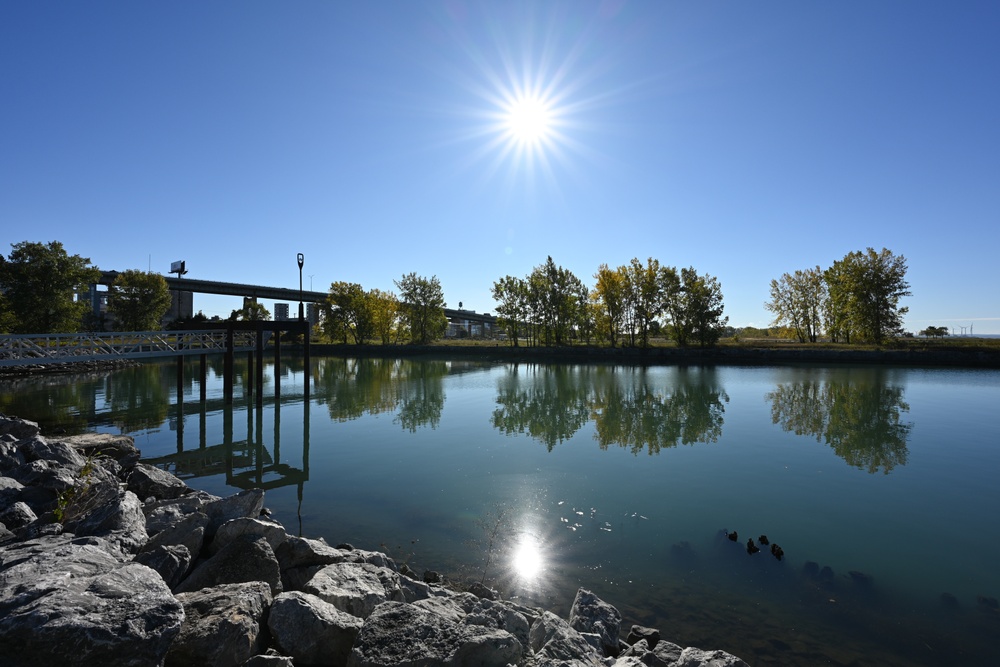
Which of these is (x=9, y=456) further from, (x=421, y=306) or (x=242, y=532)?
(x=421, y=306)

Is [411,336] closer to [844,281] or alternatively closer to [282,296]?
[282,296]

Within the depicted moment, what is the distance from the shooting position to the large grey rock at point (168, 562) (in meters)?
5.29

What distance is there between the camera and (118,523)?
631cm

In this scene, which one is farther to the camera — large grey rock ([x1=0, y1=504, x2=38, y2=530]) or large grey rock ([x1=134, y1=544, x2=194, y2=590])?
large grey rock ([x1=0, y1=504, x2=38, y2=530])

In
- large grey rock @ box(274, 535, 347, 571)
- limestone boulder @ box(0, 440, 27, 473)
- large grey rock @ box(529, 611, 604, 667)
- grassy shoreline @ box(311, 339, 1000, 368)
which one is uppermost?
grassy shoreline @ box(311, 339, 1000, 368)

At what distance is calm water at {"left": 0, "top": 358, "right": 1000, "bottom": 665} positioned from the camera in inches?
260

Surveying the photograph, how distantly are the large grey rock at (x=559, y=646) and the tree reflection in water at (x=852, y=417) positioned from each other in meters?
12.3

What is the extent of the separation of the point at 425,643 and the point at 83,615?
260cm

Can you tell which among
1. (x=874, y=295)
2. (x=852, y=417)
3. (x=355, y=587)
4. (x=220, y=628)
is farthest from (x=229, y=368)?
(x=874, y=295)

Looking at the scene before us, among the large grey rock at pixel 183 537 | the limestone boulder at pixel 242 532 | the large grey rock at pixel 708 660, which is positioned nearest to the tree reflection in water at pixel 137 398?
the large grey rock at pixel 183 537

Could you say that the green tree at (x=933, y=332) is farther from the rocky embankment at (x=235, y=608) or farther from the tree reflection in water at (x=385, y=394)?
the rocky embankment at (x=235, y=608)

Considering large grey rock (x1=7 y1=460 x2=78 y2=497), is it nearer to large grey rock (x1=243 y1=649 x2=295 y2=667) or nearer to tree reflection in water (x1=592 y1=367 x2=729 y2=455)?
large grey rock (x1=243 y1=649 x2=295 y2=667)

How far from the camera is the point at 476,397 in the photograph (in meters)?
28.2

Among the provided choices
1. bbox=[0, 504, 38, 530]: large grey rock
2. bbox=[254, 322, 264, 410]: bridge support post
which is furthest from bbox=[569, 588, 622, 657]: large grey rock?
bbox=[254, 322, 264, 410]: bridge support post
